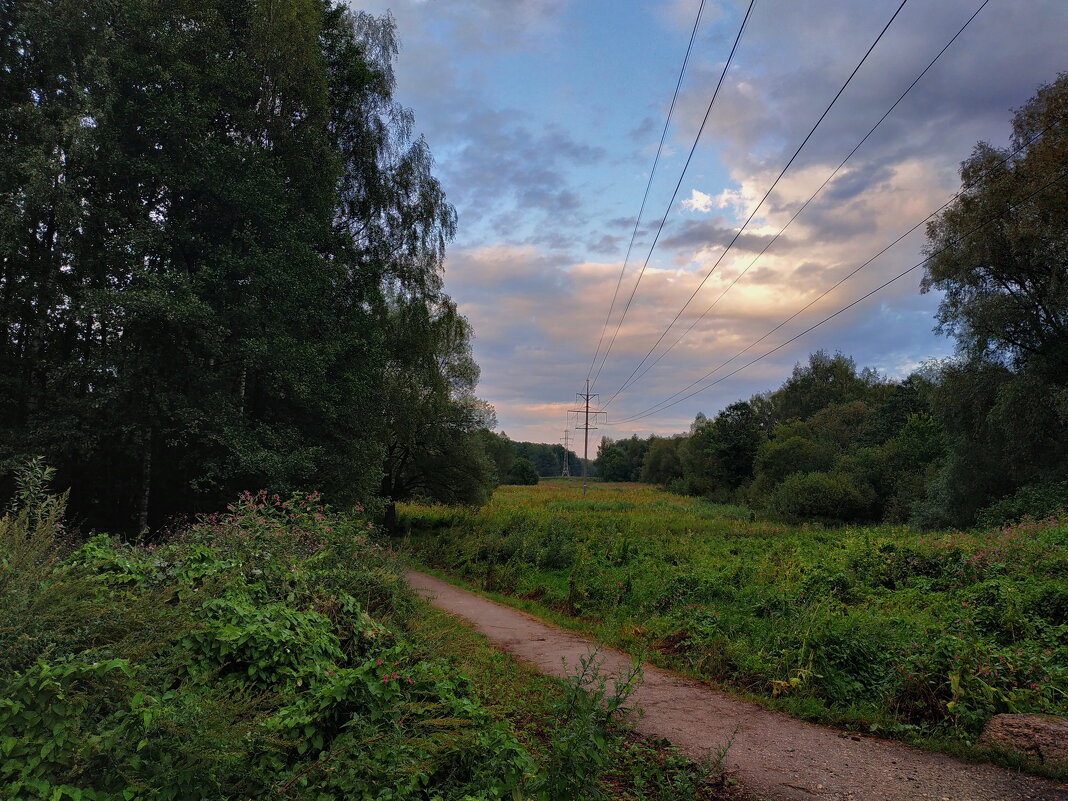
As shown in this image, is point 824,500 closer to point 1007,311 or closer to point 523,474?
point 1007,311

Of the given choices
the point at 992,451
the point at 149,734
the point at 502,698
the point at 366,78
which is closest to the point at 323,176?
the point at 366,78

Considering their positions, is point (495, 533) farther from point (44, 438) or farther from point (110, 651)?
point (110, 651)

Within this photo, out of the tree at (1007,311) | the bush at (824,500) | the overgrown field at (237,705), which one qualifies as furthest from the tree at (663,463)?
the overgrown field at (237,705)

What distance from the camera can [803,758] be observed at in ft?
17.5

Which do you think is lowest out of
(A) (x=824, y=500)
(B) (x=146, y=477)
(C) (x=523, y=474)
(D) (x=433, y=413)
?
(A) (x=824, y=500)

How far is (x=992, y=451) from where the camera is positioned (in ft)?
79.7

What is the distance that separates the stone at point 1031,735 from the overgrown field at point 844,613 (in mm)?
266

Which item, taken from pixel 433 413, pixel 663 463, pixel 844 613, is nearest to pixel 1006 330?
pixel 844 613

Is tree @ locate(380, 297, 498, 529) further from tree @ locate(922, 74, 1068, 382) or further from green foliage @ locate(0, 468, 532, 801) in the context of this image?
tree @ locate(922, 74, 1068, 382)

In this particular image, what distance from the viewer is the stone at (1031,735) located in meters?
5.04

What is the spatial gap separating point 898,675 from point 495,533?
1553 cm

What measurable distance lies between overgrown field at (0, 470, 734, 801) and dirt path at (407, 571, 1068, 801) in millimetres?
549

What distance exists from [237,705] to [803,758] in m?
4.83

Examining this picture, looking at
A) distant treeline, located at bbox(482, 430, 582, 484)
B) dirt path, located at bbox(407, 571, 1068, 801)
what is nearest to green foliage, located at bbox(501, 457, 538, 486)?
distant treeline, located at bbox(482, 430, 582, 484)
